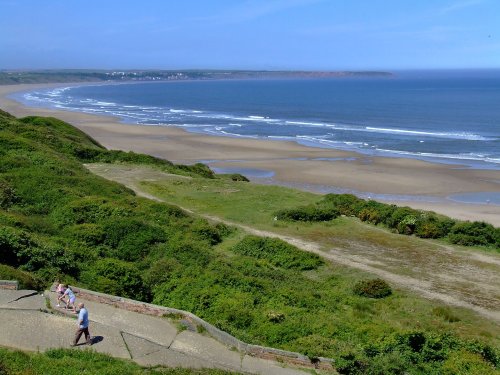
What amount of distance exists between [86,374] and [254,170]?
A: 4469cm

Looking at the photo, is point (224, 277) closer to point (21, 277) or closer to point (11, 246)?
point (21, 277)

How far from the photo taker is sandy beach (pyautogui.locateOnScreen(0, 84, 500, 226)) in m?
45.1

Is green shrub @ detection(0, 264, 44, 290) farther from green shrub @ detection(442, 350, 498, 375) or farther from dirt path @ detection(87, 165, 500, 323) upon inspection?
dirt path @ detection(87, 165, 500, 323)

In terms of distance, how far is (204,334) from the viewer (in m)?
13.9

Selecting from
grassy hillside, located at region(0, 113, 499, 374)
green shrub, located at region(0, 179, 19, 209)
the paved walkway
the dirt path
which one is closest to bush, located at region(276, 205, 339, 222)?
the dirt path

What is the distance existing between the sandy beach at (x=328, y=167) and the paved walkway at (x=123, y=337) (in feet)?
91.7

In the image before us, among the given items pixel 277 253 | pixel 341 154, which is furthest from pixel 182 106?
pixel 277 253

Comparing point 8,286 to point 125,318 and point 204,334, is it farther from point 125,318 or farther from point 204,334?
point 204,334

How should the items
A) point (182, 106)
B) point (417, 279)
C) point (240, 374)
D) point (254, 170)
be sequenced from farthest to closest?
point (182, 106) → point (254, 170) → point (417, 279) → point (240, 374)

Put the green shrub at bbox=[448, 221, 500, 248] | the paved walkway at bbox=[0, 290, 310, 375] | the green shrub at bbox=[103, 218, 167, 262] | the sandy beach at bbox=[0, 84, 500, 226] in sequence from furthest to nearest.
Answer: the sandy beach at bbox=[0, 84, 500, 226] → the green shrub at bbox=[448, 221, 500, 248] → the green shrub at bbox=[103, 218, 167, 262] → the paved walkway at bbox=[0, 290, 310, 375]

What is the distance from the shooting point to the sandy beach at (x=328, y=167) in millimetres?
45062

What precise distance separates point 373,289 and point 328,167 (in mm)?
35567

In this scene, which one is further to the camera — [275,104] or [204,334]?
[275,104]

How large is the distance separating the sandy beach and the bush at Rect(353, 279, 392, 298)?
18.6 meters
